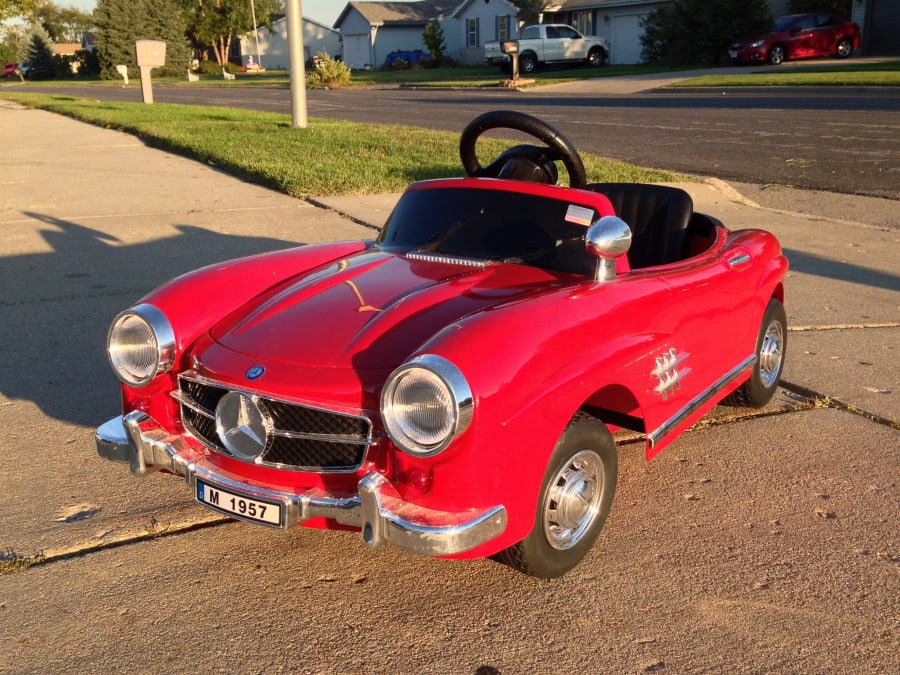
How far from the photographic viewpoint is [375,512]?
110 inches

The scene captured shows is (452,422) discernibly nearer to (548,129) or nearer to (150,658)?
(150,658)

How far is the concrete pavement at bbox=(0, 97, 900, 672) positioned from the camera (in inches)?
111

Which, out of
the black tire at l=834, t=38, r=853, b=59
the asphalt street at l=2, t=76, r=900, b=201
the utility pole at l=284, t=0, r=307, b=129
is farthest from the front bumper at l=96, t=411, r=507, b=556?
the black tire at l=834, t=38, r=853, b=59

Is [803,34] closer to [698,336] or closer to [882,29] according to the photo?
[882,29]

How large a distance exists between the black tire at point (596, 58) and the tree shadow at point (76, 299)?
115 feet

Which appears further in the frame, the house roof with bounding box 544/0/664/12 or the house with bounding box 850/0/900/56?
the house roof with bounding box 544/0/664/12

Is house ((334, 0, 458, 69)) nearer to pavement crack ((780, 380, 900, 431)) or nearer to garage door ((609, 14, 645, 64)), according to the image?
garage door ((609, 14, 645, 64))

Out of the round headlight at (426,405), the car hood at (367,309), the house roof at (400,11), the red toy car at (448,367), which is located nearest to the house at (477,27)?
the house roof at (400,11)

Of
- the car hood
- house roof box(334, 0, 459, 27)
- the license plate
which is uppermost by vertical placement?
house roof box(334, 0, 459, 27)

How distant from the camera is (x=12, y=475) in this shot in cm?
394

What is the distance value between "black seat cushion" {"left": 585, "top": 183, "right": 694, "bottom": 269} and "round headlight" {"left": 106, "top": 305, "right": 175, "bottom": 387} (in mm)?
2308

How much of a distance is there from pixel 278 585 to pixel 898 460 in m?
2.70

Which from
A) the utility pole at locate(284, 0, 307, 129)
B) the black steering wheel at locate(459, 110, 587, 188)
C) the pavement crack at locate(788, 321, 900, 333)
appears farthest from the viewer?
the utility pole at locate(284, 0, 307, 129)

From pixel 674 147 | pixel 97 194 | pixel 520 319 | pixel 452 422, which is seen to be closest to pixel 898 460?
pixel 520 319
